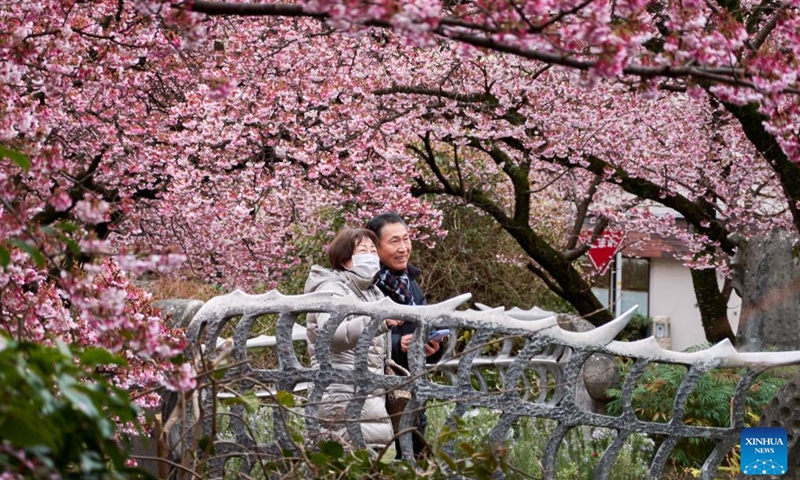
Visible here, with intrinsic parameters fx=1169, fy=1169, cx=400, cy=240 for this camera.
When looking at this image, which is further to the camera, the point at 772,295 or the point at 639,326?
the point at 639,326

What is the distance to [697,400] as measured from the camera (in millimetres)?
9219

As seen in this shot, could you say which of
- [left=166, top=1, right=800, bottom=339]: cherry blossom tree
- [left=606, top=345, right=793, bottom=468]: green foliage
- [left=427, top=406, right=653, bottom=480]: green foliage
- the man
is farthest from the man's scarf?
[left=606, top=345, right=793, bottom=468]: green foliage

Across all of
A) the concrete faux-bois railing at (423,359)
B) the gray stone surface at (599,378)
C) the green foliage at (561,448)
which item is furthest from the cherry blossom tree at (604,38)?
the gray stone surface at (599,378)

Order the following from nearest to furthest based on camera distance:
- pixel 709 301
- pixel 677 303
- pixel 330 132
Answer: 1. pixel 330 132
2. pixel 709 301
3. pixel 677 303

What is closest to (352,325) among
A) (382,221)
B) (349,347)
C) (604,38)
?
(349,347)

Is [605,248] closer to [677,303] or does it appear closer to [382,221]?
[677,303]

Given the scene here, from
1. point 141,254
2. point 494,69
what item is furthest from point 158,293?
point 141,254

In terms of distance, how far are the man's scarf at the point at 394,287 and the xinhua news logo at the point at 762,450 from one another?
5.76ft

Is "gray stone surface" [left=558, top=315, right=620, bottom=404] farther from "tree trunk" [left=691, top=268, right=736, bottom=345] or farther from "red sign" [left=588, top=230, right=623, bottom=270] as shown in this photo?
"red sign" [left=588, top=230, right=623, bottom=270]

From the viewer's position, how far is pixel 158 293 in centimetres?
1169

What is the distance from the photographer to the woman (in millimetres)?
5086

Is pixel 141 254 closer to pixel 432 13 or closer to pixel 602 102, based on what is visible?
pixel 432 13

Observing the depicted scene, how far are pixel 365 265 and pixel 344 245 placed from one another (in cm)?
18

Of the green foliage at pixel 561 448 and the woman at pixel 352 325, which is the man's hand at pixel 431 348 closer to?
the woman at pixel 352 325
